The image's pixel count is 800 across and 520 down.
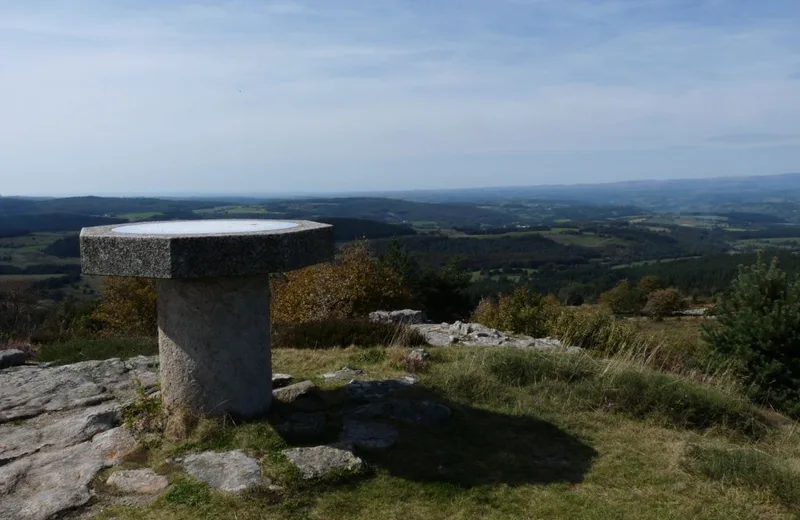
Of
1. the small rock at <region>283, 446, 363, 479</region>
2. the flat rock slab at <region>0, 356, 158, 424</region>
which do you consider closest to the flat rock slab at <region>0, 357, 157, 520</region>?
the flat rock slab at <region>0, 356, 158, 424</region>

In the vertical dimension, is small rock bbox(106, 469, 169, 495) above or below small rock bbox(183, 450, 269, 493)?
below

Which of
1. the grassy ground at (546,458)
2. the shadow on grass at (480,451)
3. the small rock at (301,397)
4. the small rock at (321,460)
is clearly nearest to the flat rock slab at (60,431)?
the grassy ground at (546,458)

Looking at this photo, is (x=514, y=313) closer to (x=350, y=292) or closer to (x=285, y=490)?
(x=350, y=292)

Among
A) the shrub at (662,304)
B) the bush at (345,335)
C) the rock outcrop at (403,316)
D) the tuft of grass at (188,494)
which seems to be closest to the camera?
the tuft of grass at (188,494)

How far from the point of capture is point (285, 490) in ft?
16.7

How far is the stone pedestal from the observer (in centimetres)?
602

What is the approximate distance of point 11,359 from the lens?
10.4 metres

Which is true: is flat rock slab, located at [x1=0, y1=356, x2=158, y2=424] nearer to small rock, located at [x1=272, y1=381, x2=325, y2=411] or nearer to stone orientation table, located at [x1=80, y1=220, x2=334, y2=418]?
stone orientation table, located at [x1=80, y1=220, x2=334, y2=418]

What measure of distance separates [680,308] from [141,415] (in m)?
68.9

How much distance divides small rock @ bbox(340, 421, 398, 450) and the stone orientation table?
94cm

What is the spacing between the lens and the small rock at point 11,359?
10266 millimetres

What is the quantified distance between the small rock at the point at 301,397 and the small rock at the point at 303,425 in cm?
17

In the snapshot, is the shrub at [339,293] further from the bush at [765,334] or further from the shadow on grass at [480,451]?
the shadow on grass at [480,451]

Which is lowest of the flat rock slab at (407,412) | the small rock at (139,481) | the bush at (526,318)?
the bush at (526,318)
